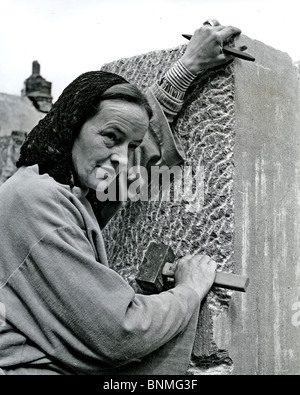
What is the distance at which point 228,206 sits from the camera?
8.58ft

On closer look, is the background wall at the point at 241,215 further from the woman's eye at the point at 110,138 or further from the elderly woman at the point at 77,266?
the woman's eye at the point at 110,138

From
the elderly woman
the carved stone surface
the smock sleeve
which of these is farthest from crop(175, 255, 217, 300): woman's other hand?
the carved stone surface

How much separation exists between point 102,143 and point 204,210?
0.49m

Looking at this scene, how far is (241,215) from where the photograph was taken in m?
2.63

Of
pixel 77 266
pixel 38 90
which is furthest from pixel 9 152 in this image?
pixel 77 266

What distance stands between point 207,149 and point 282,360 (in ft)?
2.75

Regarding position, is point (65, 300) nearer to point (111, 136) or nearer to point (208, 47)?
point (111, 136)

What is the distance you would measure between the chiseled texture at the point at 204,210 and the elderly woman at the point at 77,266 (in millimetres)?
116

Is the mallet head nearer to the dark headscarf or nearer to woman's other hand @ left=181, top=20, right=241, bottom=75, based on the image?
the dark headscarf

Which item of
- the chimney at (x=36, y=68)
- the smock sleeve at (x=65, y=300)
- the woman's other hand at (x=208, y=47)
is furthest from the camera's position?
the chimney at (x=36, y=68)

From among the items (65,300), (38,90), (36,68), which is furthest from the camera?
(36,68)

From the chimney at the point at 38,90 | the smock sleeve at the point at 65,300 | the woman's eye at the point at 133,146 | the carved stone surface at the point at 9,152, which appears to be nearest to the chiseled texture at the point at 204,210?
the woman's eye at the point at 133,146

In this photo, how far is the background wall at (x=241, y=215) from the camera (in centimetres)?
259
